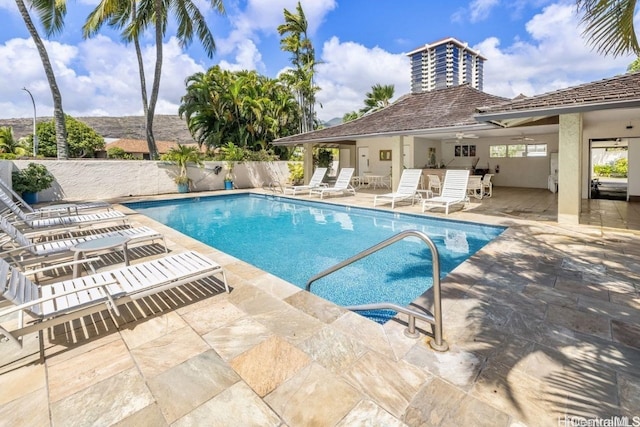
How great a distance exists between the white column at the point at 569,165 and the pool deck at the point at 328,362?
394 centimetres

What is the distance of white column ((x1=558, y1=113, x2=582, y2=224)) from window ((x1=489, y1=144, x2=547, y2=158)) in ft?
35.7

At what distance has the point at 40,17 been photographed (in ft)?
48.5

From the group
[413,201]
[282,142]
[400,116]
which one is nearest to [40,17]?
[282,142]

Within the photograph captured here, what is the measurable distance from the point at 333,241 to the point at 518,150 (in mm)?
14972

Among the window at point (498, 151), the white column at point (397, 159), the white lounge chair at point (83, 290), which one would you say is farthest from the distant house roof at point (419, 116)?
the white lounge chair at point (83, 290)

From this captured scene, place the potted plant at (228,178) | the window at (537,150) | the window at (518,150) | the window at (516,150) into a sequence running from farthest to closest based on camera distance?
the potted plant at (228,178), the window at (516,150), the window at (518,150), the window at (537,150)

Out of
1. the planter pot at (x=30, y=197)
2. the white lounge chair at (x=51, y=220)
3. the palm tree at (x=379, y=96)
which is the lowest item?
the white lounge chair at (x=51, y=220)

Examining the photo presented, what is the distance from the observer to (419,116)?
1433 cm

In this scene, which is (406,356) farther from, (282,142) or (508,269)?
(282,142)

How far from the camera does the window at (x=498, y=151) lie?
17.9 metres

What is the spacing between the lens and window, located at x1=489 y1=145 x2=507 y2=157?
17906mm

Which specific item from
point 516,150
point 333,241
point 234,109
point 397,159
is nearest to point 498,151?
point 516,150

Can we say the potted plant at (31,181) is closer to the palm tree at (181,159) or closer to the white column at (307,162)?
the palm tree at (181,159)

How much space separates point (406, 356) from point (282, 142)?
1591 centimetres
